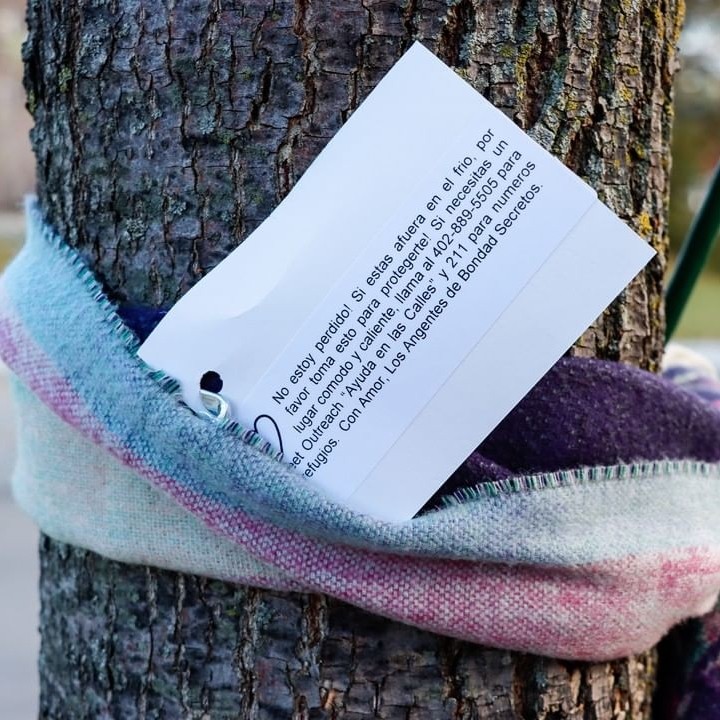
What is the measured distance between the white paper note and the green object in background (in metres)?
0.31

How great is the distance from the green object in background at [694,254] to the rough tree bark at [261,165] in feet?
0.51

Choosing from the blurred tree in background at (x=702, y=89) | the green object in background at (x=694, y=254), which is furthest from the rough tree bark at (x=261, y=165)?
the blurred tree in background at (x=702, y=89)

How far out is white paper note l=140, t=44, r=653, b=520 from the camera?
2.40 ft

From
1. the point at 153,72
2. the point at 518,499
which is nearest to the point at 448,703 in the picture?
the point at 518,499

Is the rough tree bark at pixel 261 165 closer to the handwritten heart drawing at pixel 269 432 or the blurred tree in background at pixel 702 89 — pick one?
the handwritten heart drawing at pixel 269 432

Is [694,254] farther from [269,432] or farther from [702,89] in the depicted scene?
[702,89]

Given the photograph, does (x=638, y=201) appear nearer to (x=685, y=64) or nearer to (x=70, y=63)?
(x=70, y=63)

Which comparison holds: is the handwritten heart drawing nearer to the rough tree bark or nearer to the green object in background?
the rough tree bark

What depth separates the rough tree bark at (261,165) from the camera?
765 mm

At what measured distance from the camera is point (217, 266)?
0.77 metres

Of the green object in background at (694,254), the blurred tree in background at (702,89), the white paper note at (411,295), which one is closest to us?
the white paper note at (411,295)

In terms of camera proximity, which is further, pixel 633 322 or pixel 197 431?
pixel 633 322

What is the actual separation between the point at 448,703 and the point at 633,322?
35cm

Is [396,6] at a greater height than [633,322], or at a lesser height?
greater
